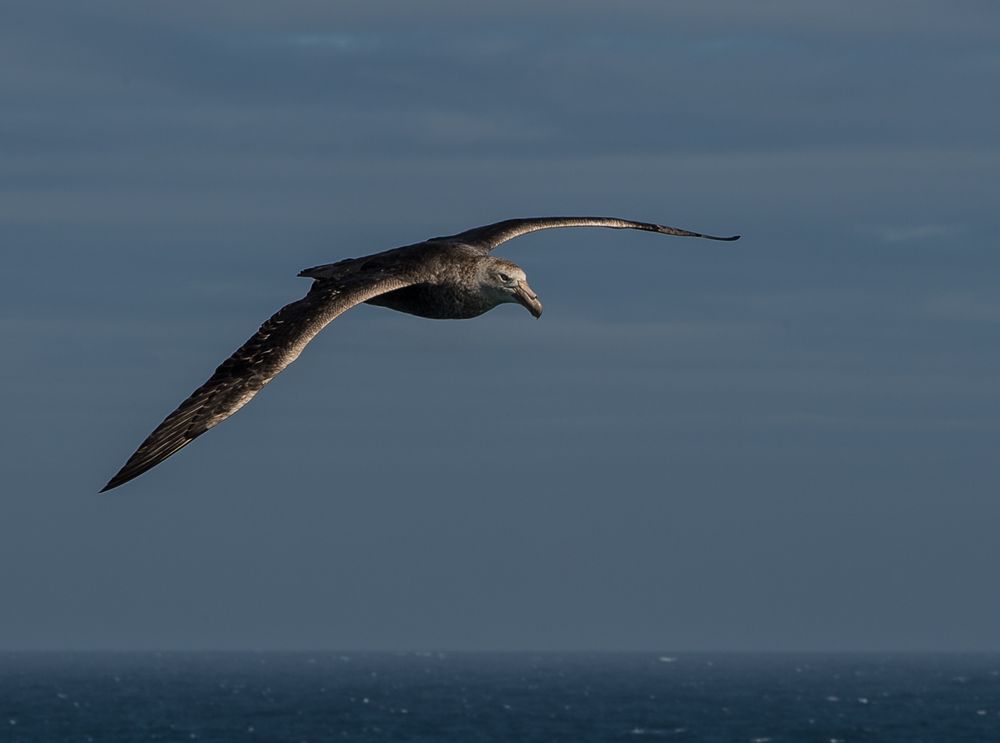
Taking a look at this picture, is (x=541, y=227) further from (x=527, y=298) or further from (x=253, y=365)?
(x=253, y=365)

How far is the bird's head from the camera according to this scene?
29.8 meters

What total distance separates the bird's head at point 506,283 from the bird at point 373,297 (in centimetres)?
1

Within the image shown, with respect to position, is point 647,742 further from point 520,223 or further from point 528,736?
point 520,223

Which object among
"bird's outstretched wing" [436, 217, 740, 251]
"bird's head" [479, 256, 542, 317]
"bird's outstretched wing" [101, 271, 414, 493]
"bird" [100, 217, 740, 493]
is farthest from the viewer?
"bird's outstretched wing" [436, 217, 740, 251]

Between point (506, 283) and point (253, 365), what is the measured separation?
5704 mm

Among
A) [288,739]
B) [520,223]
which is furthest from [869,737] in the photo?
[520,223]

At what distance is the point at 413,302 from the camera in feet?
99.5

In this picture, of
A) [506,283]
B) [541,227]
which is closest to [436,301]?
[506,283]

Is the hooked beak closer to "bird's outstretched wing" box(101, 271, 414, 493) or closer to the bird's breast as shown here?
the bird's breast

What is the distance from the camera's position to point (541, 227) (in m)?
33.5

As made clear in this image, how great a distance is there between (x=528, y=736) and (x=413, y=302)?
165649 millimetres

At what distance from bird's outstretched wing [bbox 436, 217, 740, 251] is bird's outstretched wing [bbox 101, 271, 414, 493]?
4100 mm

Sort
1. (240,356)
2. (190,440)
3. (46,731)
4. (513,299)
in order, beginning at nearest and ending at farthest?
(190,440), (240,356), (513,299), (46,731)

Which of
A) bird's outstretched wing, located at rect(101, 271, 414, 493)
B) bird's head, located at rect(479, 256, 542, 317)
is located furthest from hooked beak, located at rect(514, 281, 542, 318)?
bird's outstretched wing, located at rect(101, 271, 414, 493)
